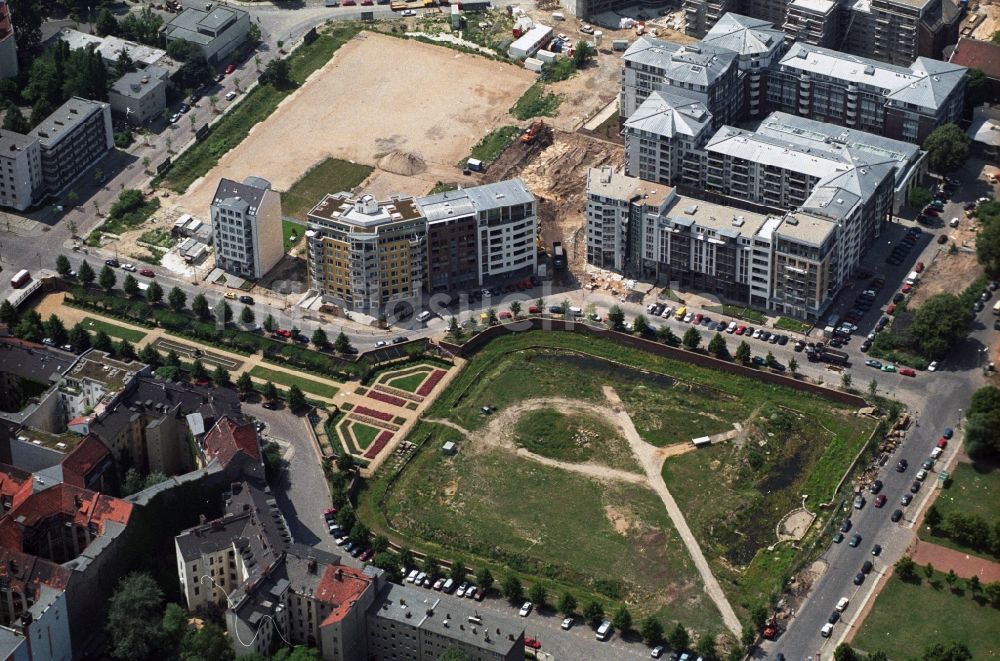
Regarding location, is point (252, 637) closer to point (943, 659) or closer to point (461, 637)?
point (461, 637)

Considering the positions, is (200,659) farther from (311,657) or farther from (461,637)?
(461,637)

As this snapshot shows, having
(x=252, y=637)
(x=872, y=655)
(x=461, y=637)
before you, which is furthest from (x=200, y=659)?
(x=872, y=655)

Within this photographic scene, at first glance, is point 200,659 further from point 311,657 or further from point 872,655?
point 872,655

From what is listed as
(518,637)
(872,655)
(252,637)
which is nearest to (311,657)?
(252,637)

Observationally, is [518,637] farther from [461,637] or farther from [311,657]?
[311,657]

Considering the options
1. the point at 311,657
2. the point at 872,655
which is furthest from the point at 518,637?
the point at 872,655
